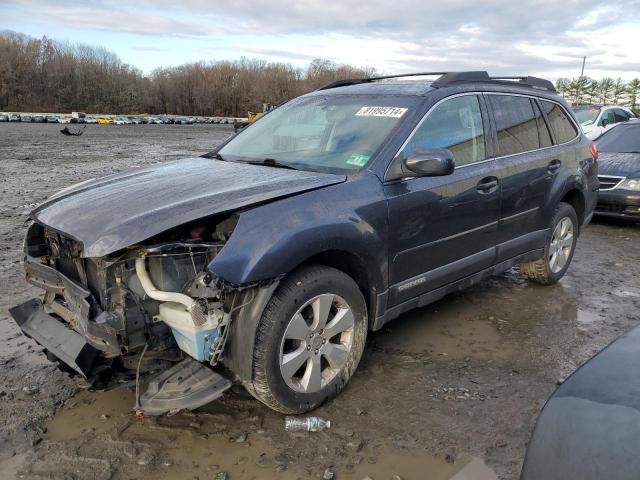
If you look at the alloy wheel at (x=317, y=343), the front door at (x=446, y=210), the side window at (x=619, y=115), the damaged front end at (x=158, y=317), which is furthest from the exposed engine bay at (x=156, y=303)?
the side window at (x=619, y=115)

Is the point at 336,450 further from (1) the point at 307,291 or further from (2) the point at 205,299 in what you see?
(2) the point at 205,299

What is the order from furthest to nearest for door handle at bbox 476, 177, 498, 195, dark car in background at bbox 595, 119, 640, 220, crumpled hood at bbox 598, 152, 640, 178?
crumpled hood at bbox 598, 152, 640, 178, dark car in background at bbox 595, 119, 640, 220, door handle at bbox 476, 177, 498, 195

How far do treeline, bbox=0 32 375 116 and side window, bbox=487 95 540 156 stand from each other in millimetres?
91606

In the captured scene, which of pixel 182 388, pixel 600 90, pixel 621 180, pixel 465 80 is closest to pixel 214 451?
pixel 182 388

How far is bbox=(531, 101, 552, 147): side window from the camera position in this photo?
4779 mm

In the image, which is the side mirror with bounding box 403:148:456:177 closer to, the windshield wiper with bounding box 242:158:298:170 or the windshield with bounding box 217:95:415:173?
the windshield with bounding box 217:95:415:173

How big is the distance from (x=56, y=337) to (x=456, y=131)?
2.95m

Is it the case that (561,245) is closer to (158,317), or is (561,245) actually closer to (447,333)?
(447,333)

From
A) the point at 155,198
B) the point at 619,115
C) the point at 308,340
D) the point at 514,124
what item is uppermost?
the point at 619,115

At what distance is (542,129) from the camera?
482 cm

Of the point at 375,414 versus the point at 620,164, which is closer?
the point at 375,414

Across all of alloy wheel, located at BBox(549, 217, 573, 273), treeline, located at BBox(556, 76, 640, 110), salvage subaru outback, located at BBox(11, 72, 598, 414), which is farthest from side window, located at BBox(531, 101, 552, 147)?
treeline, located at BBox(556, 76, 640, 110)

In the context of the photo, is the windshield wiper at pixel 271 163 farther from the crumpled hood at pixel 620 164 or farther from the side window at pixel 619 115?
the side window at pixel 619 115

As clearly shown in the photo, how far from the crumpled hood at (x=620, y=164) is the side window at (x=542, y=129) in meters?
4.12
